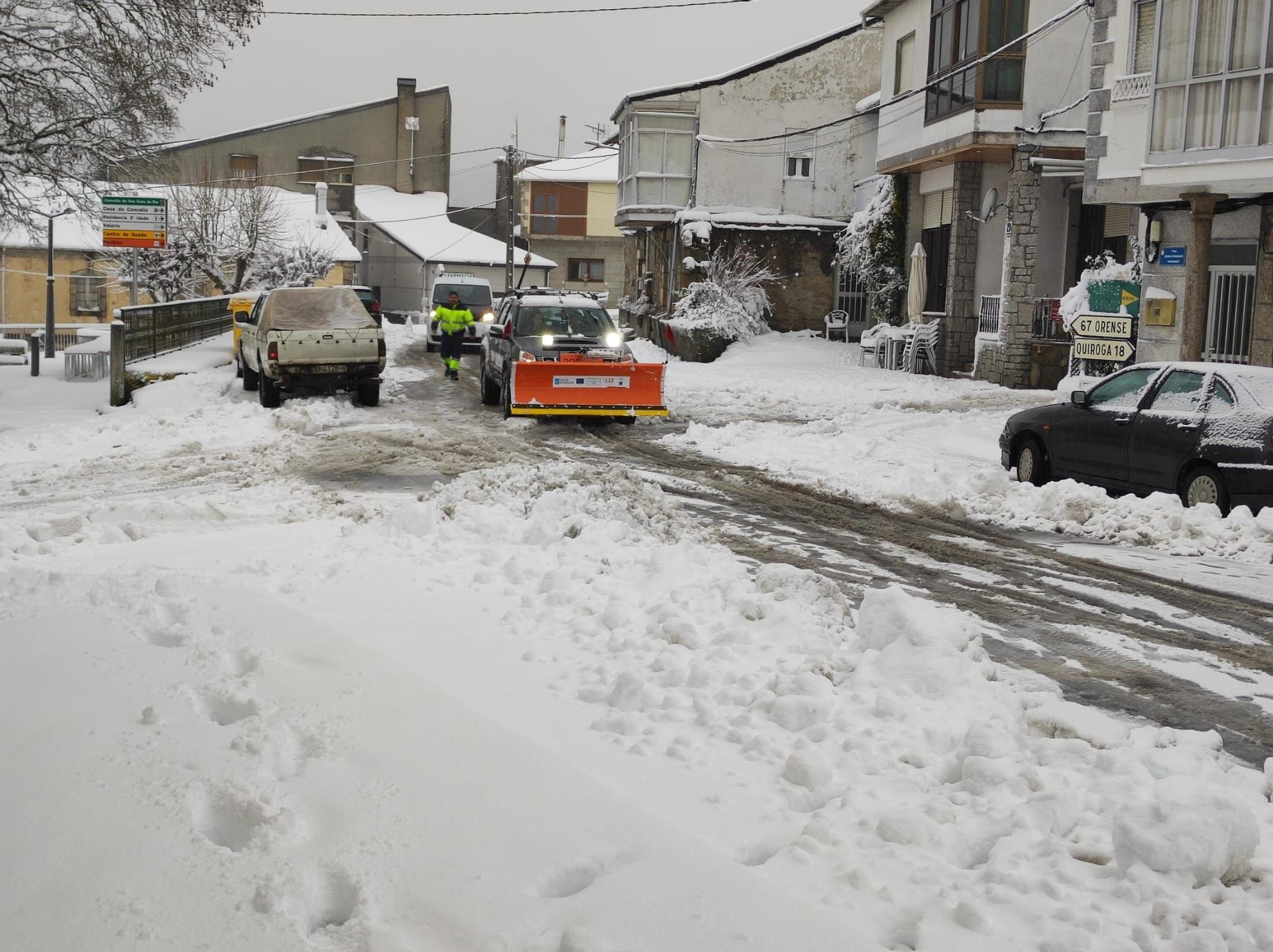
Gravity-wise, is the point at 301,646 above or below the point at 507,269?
below

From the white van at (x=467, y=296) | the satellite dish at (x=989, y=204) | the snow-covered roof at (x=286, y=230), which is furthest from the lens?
the snow-covered roof at (x=286, y=230)

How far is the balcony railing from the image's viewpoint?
2061 cm

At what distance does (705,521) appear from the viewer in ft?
33.9

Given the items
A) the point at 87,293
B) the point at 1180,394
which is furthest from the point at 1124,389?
the point at 87,293

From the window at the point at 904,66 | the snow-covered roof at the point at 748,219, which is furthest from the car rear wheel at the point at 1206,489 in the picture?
the snow-covered roof at the point at 748,219

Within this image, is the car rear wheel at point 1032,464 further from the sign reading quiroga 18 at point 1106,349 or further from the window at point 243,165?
the window at point 243,165

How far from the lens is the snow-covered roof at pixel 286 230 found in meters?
49.8

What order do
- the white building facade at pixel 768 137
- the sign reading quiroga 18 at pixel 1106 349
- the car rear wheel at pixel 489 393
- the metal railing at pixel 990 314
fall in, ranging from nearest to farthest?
1. the car rear wheel at pixel 489 393
2. the sign reading quiroga 18 at pixel 1106 349
3. the metal railing at pixel 990 314
4. the white building facade at pixel 768 137

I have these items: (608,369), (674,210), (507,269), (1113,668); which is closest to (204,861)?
(1113,668)

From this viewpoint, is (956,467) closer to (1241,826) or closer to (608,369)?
(608,369)

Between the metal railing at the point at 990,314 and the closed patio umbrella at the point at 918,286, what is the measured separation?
2665mm

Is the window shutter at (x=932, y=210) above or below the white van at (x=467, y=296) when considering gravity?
above

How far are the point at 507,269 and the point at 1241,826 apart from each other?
179ft

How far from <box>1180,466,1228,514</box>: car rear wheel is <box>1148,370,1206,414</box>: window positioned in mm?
568
